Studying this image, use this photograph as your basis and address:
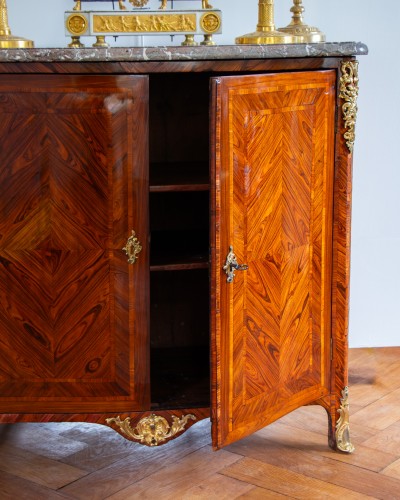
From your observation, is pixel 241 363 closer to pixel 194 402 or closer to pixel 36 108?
pixel 194 402

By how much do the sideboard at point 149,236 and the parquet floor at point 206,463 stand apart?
0.11 m

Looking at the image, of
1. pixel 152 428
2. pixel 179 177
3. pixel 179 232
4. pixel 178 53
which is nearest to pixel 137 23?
pixel 178 53

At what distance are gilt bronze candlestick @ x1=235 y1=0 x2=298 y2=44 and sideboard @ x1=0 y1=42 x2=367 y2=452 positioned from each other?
11 cm

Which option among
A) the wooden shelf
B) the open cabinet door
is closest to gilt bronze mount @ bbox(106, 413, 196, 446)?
the open cabinet door

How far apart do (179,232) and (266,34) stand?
1.83 feet

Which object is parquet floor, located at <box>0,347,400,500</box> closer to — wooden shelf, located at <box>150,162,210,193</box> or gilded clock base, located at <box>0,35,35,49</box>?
wooden shelf, located at <box>150,162,210,193</box>

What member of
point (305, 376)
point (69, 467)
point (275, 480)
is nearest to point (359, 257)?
point (305, 376)

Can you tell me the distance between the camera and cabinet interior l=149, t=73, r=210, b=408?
2016 mm

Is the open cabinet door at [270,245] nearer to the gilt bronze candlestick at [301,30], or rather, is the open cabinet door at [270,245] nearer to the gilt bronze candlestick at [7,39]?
the gilt bronze candlestick at [301,30]

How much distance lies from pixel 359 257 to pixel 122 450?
99cm

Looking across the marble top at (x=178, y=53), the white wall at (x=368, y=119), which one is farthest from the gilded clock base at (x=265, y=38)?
the white wall at (x=368, y=119)

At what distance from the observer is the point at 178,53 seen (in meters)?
1.70

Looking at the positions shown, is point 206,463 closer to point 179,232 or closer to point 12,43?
point 179,232

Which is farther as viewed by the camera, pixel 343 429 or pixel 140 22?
pixel 343 429
